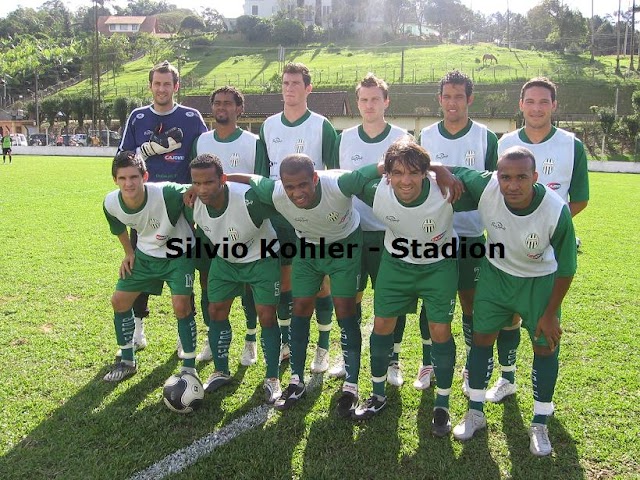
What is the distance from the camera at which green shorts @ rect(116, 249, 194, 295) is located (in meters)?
4.32

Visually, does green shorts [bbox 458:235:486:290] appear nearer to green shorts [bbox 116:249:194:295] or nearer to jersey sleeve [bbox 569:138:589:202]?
jersey sleeve [bbox 569:138:589:202]

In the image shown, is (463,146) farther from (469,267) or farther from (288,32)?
(288,32)

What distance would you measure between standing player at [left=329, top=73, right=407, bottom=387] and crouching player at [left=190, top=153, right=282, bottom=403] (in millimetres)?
686

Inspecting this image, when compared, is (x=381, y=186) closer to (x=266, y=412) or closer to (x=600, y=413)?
(x=266, y=412)

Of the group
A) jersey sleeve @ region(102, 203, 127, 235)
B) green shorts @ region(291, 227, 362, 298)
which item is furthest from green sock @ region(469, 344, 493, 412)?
jersey sleeve @ region(102, 203, 127, 235)

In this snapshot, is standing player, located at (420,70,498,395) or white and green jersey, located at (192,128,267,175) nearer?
standing player, located at (420,70,498,395)

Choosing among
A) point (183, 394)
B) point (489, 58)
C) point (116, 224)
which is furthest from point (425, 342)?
point (489, 58)

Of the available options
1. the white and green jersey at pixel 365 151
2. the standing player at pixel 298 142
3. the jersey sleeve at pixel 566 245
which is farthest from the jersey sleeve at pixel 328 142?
the jersey sleeve at pixel 566 245

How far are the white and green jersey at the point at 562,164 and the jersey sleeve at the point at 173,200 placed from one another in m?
2.40

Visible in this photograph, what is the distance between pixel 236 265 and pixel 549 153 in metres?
2.39

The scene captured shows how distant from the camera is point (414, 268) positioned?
3.70 meters

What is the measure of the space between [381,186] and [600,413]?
85.4 inches

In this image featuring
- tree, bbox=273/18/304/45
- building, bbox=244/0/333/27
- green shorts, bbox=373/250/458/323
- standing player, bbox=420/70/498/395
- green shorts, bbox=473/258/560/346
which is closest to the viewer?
green shorts, bbox=473/258/560/346

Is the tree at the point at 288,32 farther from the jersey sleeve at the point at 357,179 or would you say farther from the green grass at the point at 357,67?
the jersey sleeve at the point at 357,179
